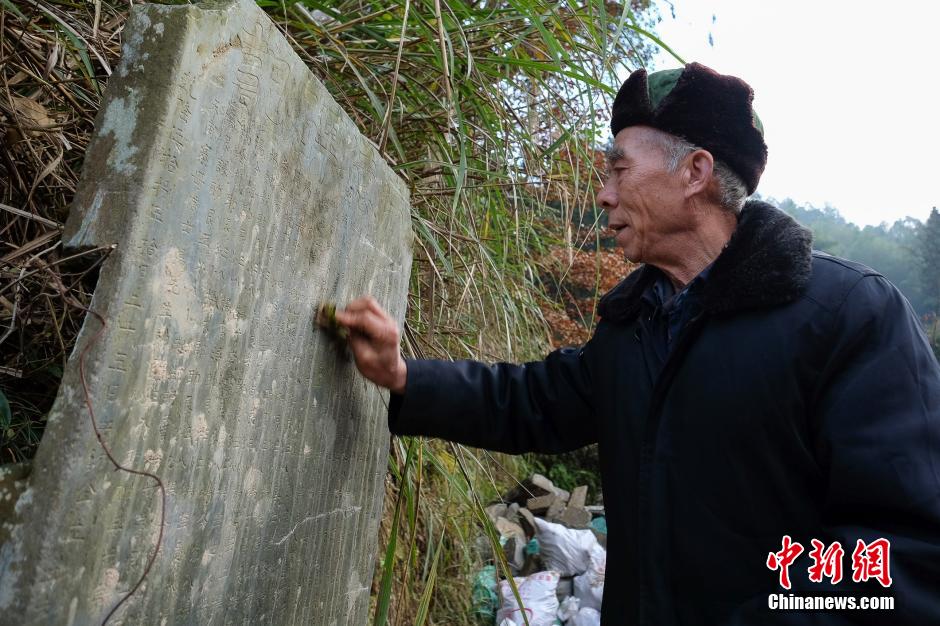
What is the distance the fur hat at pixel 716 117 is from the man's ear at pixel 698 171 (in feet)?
0.07

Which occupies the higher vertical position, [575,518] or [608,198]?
[608,198]

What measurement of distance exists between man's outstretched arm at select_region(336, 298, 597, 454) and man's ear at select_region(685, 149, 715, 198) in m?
0.44

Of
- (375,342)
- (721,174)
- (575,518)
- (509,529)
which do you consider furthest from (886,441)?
(575,518)

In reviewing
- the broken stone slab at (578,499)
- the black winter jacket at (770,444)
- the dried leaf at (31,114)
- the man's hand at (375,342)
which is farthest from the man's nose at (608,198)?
the broken stone slab at (578,499)

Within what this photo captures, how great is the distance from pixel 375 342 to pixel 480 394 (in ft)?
0.91

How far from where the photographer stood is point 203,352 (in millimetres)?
1063

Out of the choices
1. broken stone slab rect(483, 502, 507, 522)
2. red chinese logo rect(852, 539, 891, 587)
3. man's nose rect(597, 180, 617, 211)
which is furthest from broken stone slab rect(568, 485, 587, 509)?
red chinese logo rect(852, 539, 891, 587)

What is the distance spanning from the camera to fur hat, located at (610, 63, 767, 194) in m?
1.58

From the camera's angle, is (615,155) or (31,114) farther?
(615,155)

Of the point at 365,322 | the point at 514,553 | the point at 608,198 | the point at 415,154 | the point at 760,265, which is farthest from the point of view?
the point at 514,553

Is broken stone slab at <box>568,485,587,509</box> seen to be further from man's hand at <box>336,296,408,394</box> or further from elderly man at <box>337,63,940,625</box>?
man's hand at <box>336,296,408,394</box>

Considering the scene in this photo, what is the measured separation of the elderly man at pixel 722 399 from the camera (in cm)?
115

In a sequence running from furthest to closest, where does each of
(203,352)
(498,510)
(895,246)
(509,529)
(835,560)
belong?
(895,246) → (498,510) → (509,529) → (835,560) → (203,352)

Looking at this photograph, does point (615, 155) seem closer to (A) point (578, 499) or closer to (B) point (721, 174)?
(B) point (721, 174)
